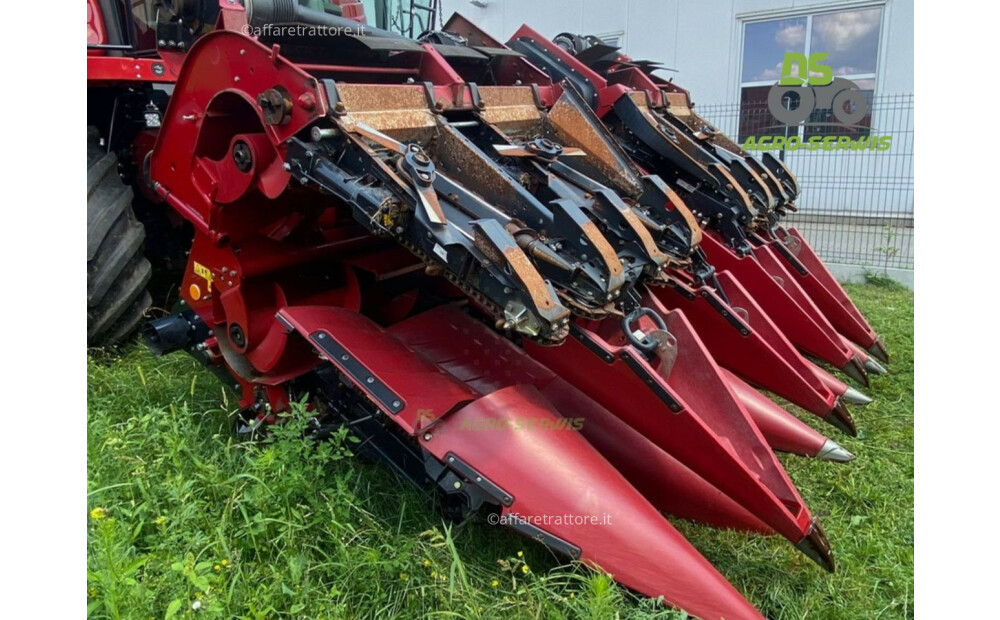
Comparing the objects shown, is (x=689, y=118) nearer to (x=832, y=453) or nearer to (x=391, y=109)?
(x=832, y=453)

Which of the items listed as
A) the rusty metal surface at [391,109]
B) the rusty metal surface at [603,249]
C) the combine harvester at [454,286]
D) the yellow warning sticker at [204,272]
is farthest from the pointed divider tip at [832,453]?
the yellow warning sticker at [204,272]

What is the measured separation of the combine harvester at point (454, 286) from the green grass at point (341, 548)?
0.13 m

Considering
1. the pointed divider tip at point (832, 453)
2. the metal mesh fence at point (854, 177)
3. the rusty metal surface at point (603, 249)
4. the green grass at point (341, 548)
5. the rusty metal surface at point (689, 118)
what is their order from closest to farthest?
the green grass at point (341, 548), the rusty metal surface at point (603, 249), the pointed divider tip at point (832, 453), the rusty metal surface at point (689, 118), the metal mesh fence at point (854, 177)

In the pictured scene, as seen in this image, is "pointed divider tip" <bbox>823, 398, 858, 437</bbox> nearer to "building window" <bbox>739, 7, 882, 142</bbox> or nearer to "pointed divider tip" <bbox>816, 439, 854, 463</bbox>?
"pointed divider tip" <bbox>816, 439, 854, 463</bbox>

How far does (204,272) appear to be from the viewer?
286 centimetres

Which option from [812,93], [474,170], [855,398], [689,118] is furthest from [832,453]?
[812,93]

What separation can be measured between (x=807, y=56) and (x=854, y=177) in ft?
6.55

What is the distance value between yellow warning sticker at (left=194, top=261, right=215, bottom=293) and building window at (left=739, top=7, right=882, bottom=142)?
8692 mm

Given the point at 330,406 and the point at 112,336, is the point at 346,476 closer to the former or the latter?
the point at 330,406

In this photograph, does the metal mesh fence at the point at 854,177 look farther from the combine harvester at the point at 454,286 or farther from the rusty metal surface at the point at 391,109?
the rusty metal surface at the point at 391,109

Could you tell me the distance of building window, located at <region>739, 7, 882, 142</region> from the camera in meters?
9.30

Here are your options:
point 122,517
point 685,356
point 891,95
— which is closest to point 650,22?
point 891,95

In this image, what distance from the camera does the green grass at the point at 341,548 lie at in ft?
6.44

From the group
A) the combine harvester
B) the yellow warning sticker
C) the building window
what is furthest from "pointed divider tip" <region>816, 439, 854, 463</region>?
the building window
